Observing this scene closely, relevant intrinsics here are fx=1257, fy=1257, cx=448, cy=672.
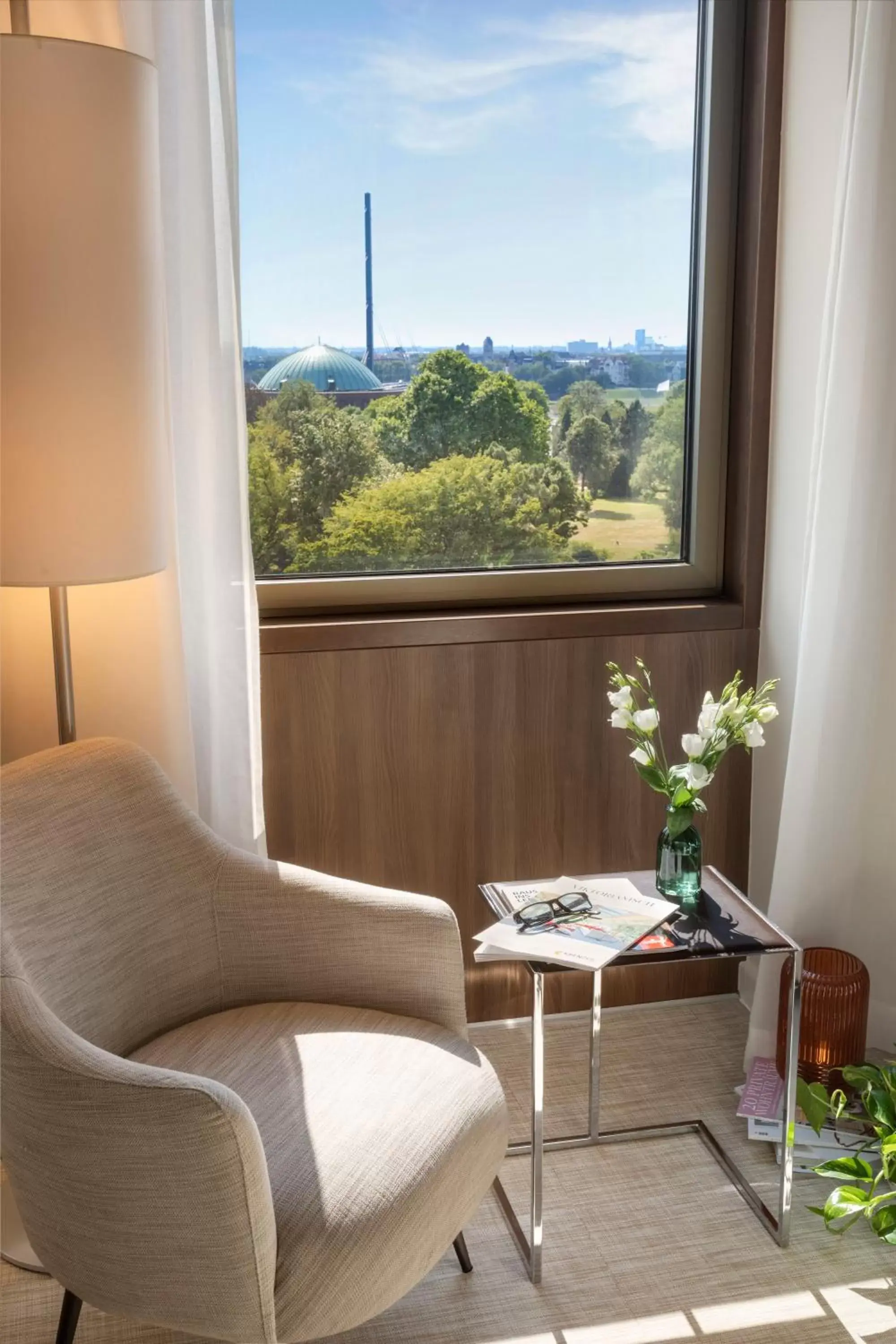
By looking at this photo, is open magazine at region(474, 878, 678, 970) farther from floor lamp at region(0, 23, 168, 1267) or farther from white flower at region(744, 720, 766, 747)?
floor lamp at region(0, 23, 168, 1267)

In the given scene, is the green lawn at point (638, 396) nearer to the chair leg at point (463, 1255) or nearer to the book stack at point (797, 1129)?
the book stack at point (797, 1129)

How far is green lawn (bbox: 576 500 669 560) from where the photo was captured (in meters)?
2.71

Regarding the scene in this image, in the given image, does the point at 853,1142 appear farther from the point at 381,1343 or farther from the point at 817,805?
the point at 381,1343

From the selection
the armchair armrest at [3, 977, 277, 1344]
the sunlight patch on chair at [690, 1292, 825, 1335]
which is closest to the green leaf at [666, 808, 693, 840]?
the sunlight patch on chair at [690, 1292, 825, 1335]

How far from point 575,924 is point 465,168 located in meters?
1.49

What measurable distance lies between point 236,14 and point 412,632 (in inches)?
47.6

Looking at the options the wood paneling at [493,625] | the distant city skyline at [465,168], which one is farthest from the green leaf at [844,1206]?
the distant city skyline at [465,168]

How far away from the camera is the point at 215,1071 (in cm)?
175

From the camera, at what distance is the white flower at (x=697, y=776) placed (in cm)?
210

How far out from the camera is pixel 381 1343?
5.99ft

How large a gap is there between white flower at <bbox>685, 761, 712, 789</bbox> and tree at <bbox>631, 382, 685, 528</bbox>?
80cm

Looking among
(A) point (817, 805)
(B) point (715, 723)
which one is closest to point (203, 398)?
(B) point (715, 723)

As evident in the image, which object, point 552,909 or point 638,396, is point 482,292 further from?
point 552,909

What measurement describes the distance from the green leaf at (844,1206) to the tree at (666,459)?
1377mm
